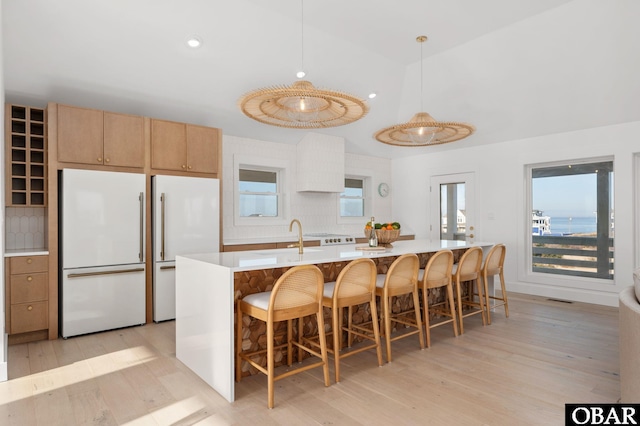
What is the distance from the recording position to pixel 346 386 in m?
2.79

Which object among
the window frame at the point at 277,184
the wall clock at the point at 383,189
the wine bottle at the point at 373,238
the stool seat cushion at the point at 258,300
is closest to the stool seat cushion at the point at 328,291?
the stool seat cushion at the point at 258,300

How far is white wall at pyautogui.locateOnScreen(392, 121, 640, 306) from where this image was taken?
199 inches

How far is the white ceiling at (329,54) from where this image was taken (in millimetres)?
3789

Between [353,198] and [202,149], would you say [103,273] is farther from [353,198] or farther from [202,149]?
[353,198]

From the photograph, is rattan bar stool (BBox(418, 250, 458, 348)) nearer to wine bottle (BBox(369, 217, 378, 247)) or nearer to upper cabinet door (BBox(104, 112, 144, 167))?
wine bottle (BBox(369, 217, 378, 247))

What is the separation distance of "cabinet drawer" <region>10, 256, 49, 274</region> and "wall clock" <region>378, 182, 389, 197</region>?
5521mm

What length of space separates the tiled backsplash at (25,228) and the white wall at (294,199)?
212 cm

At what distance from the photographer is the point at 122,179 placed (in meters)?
4.19

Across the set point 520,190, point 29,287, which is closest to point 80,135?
point 29,287

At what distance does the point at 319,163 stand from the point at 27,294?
13.5ft

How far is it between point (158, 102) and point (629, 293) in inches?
191

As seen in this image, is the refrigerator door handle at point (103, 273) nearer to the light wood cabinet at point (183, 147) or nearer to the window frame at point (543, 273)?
the light wood cabinet at point (183, 147)

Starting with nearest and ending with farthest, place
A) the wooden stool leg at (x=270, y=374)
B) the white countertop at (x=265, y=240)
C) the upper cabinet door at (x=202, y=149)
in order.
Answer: the wooden stool leg at (x=270, y=374) → the upper cabinet door at (x=202, y=149) → the white countertop at (x=265, y=240)

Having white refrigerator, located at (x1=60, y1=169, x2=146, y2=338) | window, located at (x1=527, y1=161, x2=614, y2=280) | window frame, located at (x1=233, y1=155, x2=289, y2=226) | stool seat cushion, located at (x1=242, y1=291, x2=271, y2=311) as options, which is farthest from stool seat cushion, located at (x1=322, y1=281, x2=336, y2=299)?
window, located at (x1=527, y1=161, x2=614, y2=280)
